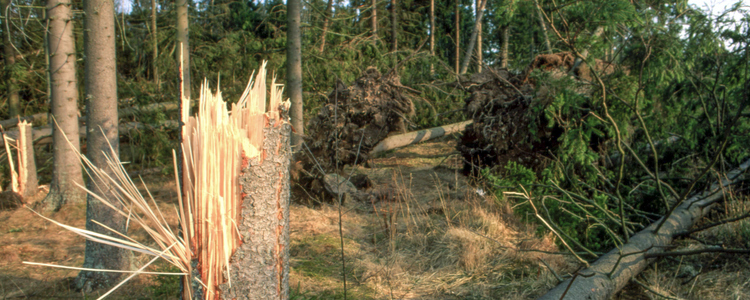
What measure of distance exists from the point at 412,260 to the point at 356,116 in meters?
2.83

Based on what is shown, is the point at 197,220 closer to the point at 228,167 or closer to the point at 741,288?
the point at 228,167

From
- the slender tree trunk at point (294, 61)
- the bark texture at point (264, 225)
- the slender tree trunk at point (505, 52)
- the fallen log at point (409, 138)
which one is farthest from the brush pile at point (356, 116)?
the slender tree trunk at point (505, 52)

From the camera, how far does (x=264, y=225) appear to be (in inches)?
71.7

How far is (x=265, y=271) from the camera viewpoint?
6.02 feet

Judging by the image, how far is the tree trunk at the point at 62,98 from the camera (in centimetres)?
470

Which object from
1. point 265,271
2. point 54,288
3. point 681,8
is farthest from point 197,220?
point 681,8

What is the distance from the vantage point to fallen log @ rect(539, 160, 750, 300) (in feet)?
9.15

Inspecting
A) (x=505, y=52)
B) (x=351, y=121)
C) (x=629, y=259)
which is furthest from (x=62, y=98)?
(x=505, y=52)

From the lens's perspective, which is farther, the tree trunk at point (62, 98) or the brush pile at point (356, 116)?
the brush pile at point (356, 116)

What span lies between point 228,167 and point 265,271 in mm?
476

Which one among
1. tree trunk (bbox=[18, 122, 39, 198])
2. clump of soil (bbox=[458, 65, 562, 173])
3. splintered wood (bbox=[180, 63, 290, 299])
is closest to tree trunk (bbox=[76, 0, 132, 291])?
splintered wood (bbox=[180, 63, 290, 299])

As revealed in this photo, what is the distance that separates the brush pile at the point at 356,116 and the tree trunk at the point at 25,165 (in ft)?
12.9

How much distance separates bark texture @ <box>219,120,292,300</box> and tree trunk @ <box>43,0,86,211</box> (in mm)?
3613

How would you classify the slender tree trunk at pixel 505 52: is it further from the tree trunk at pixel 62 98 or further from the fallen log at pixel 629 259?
the tree trunk at pixel 62 98
